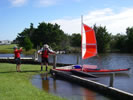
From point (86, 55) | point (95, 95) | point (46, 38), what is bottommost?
point (95, 95)

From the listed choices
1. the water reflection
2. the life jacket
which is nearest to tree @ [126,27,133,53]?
the life jacket

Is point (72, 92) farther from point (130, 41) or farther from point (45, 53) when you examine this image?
point (130, 41)

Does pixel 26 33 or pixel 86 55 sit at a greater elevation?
pixel 26 33

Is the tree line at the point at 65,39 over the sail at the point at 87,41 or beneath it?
over

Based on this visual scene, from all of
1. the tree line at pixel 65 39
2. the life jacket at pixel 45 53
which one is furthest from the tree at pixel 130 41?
the life jacket at pixel 45 53

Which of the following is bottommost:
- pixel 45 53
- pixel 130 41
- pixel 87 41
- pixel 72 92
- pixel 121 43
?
pixel 72 92

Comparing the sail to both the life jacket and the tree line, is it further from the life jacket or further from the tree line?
the tree line

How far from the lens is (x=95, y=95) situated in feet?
31.3

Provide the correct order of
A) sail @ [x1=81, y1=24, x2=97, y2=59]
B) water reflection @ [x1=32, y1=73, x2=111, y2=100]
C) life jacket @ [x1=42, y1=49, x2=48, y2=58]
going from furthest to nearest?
1. sail @ [x1=81, y1=24, x2=97, y2=59]
2. life jacket @ [x1=42, y1=49, x2=48, y2=58]
3. water reflection @ [x1=32, y1=73, x2=111, y2=100]

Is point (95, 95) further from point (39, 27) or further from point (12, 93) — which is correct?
point (39, 27)

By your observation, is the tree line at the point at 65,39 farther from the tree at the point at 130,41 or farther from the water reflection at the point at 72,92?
the water reflection at the point at 72,92

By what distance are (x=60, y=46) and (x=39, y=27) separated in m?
12.4

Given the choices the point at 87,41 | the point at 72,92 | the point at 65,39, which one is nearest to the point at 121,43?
the point at 65,39

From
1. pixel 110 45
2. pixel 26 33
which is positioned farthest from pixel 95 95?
pixel 26 33
